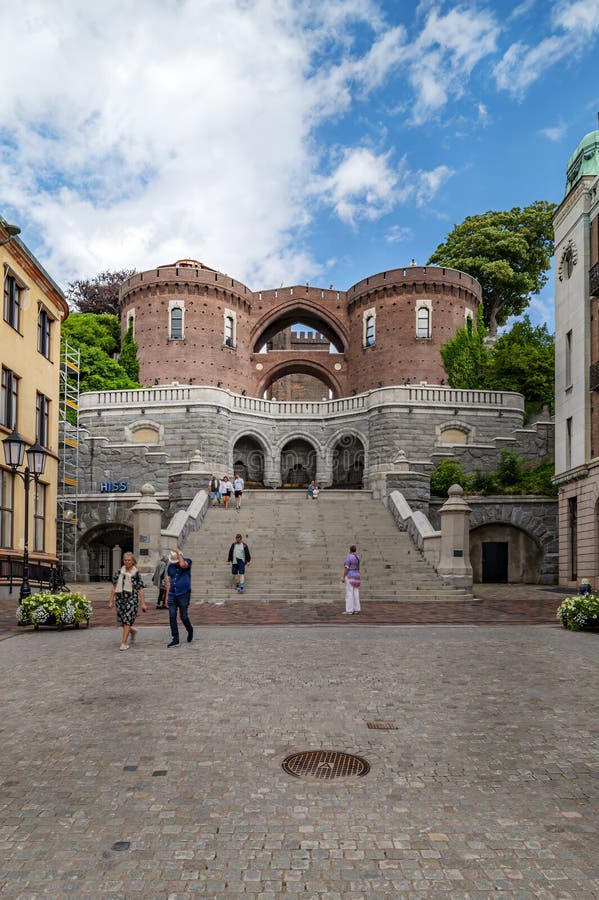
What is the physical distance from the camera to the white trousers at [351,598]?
661 inches

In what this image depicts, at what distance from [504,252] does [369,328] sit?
11.8 meters

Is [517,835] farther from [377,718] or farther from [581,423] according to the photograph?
[581,423]

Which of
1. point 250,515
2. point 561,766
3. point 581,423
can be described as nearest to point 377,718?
point 561,766

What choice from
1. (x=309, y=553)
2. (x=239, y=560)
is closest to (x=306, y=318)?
(x=309, y=553)

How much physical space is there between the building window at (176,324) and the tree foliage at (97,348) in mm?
3827

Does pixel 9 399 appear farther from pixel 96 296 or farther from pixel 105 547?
pixel 96 296

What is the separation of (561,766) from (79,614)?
10314 millimetres

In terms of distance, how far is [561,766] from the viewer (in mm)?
5766

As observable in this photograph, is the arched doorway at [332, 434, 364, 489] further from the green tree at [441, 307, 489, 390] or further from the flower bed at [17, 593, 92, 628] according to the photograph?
the flower bed at [17, 593, 92, 628]

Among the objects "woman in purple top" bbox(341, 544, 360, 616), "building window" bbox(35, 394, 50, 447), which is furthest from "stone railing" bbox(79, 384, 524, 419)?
"woman in purple top" bbox(341, 544, 360, 616)

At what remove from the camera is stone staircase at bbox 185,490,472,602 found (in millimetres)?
20500

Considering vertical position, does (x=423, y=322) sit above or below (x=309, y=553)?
above

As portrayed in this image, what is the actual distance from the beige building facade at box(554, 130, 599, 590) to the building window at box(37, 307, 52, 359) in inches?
764

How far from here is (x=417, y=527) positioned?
957 inches
